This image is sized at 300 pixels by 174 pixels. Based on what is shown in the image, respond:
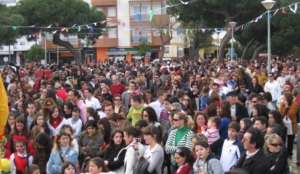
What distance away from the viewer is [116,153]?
7812mm

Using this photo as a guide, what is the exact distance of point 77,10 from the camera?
1812 inches

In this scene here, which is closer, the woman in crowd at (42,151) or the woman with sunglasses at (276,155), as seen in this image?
the woman with sunglasses at (276,155)

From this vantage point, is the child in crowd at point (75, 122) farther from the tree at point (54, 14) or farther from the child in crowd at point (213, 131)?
the tree at point (54, 14)

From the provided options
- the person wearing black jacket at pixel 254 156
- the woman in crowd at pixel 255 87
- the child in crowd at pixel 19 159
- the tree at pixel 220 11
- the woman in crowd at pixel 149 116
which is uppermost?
the tree at pixel 220 11

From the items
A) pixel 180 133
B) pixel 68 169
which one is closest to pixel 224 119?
pixel 180 133

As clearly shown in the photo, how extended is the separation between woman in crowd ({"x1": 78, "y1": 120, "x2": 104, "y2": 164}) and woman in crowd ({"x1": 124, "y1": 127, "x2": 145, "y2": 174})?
108 cm

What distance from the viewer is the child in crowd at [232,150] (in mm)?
7418

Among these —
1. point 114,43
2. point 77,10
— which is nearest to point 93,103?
point 77,10

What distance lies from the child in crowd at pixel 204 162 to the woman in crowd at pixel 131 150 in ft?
3.46

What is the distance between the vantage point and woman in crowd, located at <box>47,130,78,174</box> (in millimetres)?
7801

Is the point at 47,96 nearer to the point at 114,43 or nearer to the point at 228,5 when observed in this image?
the point at 228,5

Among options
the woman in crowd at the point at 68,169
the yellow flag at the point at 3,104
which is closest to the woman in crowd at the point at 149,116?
the woman in crowd at the point at 68,169

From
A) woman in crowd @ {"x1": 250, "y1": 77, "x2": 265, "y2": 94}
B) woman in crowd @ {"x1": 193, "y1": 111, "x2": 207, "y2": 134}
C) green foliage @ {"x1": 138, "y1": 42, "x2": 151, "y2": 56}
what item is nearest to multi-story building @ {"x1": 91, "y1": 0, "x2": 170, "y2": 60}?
green foliage @ {"x1": 138, "y1": 42, "x2": 151, "y2": 56}

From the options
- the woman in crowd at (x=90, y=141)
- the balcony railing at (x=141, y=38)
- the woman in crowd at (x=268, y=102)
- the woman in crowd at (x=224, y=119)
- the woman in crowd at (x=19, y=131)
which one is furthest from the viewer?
the balcony railing at (x=141, y=38)
